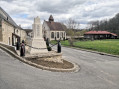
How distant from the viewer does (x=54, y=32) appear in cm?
5325

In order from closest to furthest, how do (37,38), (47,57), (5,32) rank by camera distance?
(47,57)
(37,38)
(5,32)

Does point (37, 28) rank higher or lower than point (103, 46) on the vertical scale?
higher

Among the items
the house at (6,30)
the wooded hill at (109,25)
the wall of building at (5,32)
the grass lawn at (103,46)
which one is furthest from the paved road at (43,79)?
the wooded hill at (109,25)

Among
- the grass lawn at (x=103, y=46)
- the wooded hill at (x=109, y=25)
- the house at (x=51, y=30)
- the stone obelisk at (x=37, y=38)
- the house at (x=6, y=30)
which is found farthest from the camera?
the wooded hill at (x=109, y=25)

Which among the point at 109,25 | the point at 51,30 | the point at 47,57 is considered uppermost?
the point at 109,25

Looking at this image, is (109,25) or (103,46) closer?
(103,46)

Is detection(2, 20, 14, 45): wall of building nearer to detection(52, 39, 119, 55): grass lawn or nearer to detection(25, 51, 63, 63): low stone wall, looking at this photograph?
Result: detection(25, 51, 63, 63): low stone wall

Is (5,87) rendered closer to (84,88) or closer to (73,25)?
(84,88)

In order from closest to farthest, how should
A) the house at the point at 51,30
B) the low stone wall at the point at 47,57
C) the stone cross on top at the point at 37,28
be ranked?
1. the low stone wall at the point at 47,57
2. the stone cross on top at the point at 37,28
3. the house at the point at 51,30

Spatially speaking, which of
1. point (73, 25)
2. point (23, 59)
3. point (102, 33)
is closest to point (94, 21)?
point (102, 33)

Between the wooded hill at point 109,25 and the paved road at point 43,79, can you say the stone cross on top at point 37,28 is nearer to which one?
the paved road at point 43,79

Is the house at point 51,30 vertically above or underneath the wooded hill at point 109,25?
underneath

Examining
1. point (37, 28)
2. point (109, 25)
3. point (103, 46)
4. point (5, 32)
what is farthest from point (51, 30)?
point (109, 25)

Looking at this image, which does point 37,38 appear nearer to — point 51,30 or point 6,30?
point 6,30
